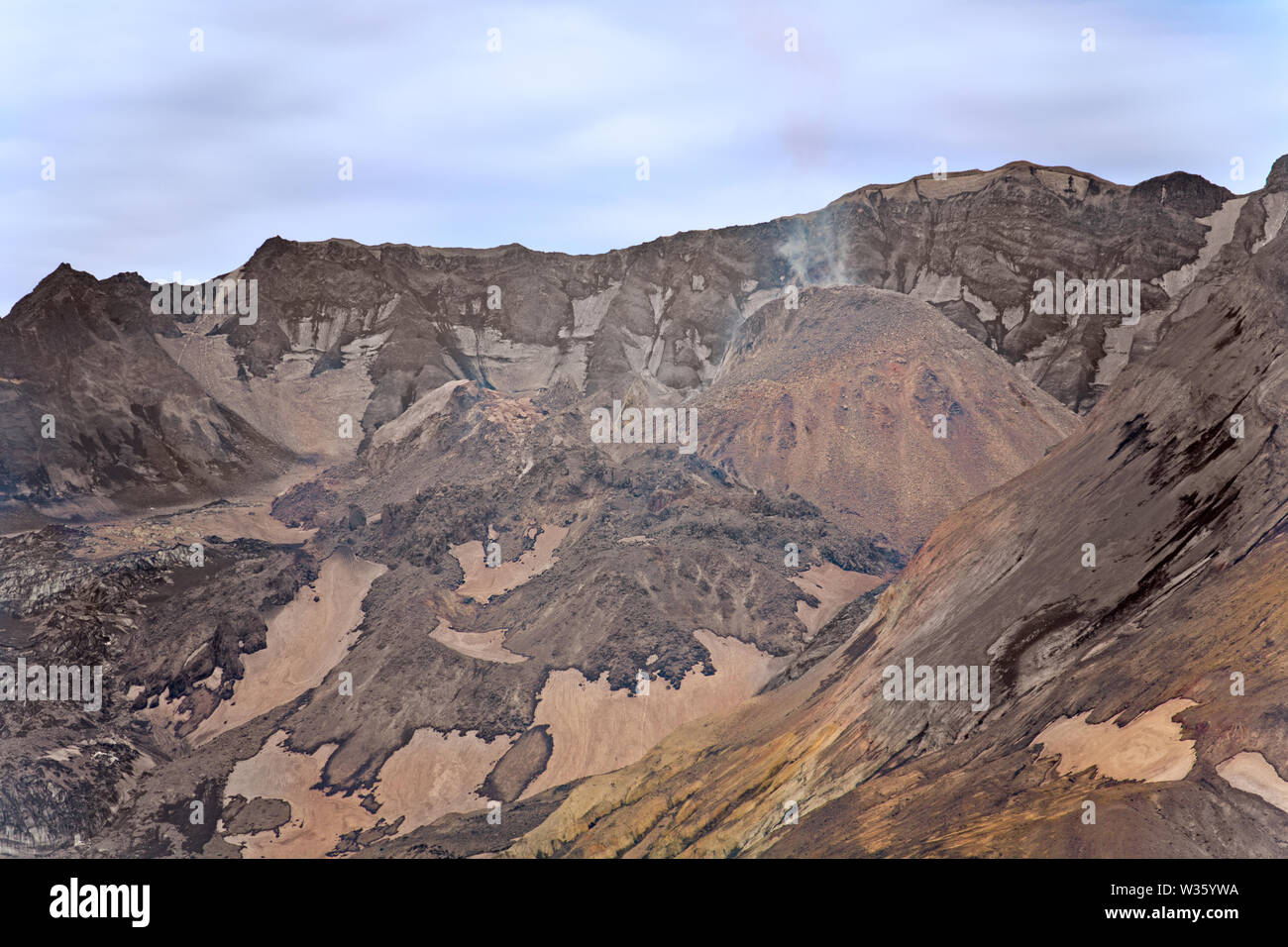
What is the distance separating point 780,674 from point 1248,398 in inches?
1136

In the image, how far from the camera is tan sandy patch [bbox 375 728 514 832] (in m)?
57.2

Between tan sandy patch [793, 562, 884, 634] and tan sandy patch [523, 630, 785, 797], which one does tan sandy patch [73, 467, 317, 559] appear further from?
tan sandy patch [793, 562, 884, 634]

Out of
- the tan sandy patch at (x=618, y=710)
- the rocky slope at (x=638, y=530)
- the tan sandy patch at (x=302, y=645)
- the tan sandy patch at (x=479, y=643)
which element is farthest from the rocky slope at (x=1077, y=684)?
the tan sandy patch at (x=302, y=645)

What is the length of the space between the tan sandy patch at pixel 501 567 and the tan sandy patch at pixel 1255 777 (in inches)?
2397

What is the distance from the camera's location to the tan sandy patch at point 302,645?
7125cm

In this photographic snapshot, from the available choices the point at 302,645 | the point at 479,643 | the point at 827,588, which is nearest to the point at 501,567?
the point at 302,645

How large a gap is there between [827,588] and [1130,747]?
5115 centimetres

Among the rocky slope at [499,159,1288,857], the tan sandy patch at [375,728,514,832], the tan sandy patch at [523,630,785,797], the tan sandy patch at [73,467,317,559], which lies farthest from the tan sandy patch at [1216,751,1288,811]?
the tan sandy patch at [73,467,317,559]

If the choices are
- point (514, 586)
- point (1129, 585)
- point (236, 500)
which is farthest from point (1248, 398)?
point (236, 500)

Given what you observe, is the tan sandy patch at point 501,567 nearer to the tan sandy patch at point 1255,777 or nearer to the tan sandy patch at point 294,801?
the tan sandy patch at point 294,801

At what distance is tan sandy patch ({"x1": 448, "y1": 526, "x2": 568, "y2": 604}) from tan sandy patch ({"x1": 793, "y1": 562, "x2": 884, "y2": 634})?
59.7 ft

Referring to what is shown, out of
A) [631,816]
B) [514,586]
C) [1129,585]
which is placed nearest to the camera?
[1129,585]

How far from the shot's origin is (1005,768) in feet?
110
